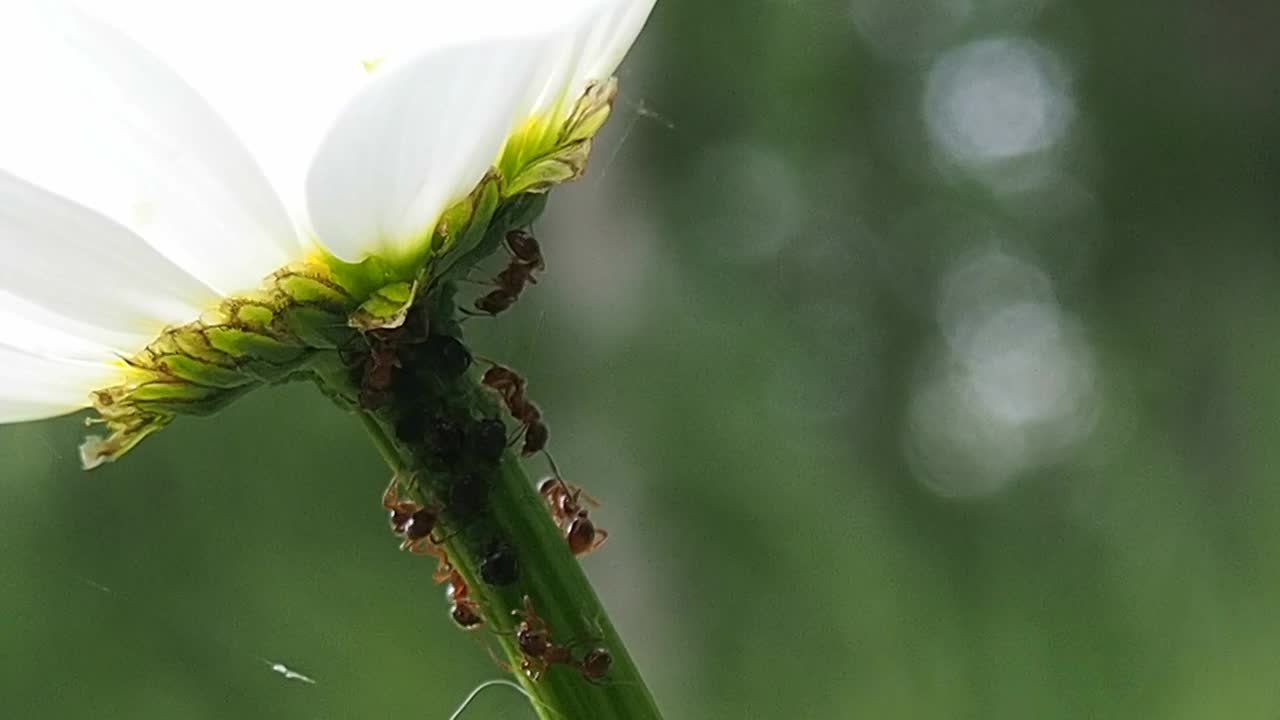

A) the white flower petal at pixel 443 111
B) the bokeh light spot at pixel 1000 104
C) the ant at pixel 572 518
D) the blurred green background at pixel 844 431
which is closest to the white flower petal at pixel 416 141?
the white flower petal at pixel 443 111

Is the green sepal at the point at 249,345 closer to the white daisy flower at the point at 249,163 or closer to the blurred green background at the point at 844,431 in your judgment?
the white daisy flower at the point at 249,163

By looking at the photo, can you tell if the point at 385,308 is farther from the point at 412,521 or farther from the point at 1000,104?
the point at 1000,104

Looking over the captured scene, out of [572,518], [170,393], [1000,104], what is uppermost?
[170,393]

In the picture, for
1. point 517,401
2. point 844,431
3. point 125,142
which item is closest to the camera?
point 125,142

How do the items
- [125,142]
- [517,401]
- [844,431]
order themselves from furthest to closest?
[844,431]
[517,401]
[125,142]

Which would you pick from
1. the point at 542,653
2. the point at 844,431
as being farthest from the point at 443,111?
the point at 844,431

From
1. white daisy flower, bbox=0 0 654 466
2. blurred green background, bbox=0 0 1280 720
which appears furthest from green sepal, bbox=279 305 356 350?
blurred green background, bbox=0 0 1280 720

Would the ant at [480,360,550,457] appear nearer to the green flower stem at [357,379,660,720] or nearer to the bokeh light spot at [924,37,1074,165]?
the green flower stem at [357,379,660,720]
